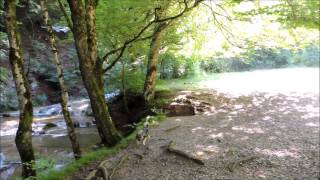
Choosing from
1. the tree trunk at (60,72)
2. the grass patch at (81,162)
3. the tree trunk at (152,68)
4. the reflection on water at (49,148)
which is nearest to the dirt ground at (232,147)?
the grass patch at (81,162)

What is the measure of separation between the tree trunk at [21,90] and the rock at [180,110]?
540cm

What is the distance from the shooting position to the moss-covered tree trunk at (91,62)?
8.11 metres

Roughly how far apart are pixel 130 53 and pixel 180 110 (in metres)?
2.85

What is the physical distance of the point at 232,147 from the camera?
779cm

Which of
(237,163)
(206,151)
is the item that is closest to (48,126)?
(206,151)

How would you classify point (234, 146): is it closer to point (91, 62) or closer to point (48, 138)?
point (91, 62)

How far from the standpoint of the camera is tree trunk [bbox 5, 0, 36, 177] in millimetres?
7348

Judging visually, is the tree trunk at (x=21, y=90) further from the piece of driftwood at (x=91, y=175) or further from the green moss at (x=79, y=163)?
the piece of driftwood at (x=91, y=175)

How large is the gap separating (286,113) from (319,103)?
2445mm

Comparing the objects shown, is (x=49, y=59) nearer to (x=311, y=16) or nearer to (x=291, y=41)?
(x=291, y=41)

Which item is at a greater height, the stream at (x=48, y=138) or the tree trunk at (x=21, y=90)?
the tree trunk at (x=21, y=90)

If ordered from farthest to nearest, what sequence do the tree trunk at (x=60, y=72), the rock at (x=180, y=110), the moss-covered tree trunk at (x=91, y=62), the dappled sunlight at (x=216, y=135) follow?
the rock at (x=180, y=110)
the dappled sunlight at (x=216, y=135)
the tree trunk at (x=60, y=72)
the moss-covered tree trunk at (x=91, y=62)

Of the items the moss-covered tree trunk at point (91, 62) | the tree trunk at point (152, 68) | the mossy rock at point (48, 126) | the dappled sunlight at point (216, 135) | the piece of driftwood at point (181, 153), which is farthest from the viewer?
the mossy rock at point (48, 126)

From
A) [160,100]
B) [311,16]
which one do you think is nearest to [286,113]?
[311,16]
